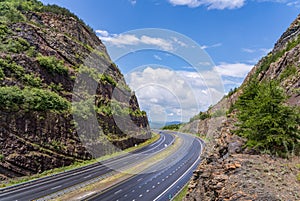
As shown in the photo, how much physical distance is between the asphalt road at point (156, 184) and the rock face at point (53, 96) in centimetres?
1093

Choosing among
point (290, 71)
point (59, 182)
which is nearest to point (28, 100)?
point (59, 182)

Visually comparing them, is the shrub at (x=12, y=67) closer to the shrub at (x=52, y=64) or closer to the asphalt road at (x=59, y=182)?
the shrub at (x=52, y=64)

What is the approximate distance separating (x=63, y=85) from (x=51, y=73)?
303 centimetres

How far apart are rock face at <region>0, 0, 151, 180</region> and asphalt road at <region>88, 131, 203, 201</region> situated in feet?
35.8

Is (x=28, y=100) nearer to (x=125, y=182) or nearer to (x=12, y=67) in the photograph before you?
(x=12, y=67)

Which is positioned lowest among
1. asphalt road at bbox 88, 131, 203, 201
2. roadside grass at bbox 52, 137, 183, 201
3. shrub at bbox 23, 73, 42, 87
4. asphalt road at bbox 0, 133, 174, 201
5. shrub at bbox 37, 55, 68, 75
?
asphalt road at bbox 88, 131, 203, 201

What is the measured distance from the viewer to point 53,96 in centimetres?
3978

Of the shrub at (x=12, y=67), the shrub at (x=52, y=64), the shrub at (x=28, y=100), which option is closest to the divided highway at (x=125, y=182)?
the shrub at (x=28, y=100)

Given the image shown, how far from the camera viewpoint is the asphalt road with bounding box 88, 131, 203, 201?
24688 mm

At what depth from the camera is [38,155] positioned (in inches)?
1249

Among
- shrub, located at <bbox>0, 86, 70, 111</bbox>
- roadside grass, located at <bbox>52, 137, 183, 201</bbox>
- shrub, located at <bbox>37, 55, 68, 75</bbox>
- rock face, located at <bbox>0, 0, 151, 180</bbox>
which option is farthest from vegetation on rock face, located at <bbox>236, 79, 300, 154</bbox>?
shrub, located at <bbox>37, 55, 68, 75</bbox>

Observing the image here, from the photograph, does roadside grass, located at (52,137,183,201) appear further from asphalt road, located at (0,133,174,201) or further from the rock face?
the rock face

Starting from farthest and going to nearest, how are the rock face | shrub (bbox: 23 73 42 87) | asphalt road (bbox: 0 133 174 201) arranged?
shrub (bbox: 23 73 42 87), the rock face, asphalt road (bbox: 0 133 174 201)

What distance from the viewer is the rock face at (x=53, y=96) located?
104ft
